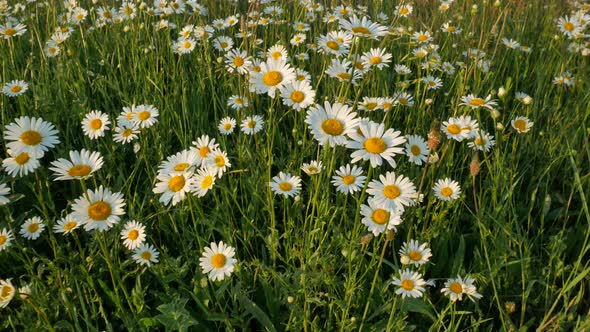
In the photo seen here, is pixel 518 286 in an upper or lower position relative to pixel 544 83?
lower

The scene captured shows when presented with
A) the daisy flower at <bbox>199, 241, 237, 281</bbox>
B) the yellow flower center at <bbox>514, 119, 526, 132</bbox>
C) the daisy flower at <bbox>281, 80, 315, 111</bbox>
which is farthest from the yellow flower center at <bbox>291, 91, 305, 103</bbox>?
the yellow flower center at <bbox>514, 119, 526, 132</bbox>

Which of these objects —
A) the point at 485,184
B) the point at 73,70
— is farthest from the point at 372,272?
the point at 73,70

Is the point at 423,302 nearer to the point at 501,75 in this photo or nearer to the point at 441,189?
the point at 441,189

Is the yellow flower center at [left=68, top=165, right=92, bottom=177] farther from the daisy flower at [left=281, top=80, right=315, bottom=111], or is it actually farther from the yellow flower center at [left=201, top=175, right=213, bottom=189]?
the daisy flower at [left=281, top=80, right=315, bottom=111]

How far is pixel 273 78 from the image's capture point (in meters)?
1.71

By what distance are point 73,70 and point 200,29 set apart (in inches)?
38.4

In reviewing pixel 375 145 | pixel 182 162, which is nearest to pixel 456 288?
pixel 375 145

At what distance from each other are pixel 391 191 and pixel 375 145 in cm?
21

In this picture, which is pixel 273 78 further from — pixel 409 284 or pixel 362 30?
pixel 409 284

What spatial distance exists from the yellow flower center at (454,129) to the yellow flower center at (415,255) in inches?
26.0

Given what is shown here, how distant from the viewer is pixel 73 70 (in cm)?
295

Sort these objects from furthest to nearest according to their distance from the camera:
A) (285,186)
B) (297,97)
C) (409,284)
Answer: (285,186) → (297,97) → (409,284)

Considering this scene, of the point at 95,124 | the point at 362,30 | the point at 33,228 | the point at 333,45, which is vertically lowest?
the point at 33,228

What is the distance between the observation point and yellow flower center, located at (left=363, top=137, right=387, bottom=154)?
4.45ft
